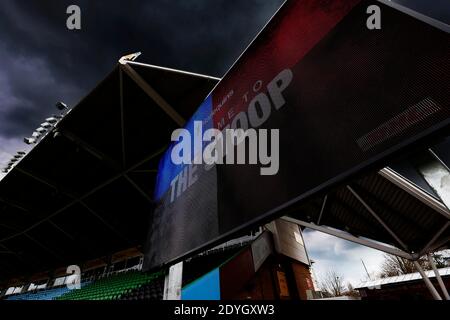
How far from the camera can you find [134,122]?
7039 millimetres

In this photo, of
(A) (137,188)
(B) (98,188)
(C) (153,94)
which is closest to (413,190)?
(C) (153,94)

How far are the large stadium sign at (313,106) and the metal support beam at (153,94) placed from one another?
3882 millimetres

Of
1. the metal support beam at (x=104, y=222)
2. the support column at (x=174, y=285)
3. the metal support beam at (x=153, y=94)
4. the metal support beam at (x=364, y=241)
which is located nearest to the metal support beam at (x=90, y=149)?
the metal support beam at (x=153, y=94)

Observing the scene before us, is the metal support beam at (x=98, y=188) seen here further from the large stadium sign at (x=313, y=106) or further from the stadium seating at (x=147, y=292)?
the large stadium sign at (x=313, y=106)

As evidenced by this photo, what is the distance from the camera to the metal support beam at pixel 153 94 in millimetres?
5781

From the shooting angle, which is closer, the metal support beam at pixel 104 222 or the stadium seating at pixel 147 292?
the stadium seating at pixel 147 292

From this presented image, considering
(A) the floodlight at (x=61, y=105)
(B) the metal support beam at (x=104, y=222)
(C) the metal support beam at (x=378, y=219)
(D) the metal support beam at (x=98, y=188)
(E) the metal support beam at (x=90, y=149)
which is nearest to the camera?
(E) the metal support beam at (x=90, y=149)

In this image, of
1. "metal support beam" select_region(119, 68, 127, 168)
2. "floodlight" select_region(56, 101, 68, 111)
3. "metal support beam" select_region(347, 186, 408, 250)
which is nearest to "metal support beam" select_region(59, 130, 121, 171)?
"metal support beam" select_region(119, 68, 127, 168)

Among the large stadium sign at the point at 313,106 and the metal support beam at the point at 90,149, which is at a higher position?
the metal support beam at the point at 90,149

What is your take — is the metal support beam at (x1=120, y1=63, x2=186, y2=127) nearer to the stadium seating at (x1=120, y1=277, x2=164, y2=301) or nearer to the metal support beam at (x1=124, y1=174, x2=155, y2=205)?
the metal support beam at (x1=124, y1=174, x2=155, y2=205)

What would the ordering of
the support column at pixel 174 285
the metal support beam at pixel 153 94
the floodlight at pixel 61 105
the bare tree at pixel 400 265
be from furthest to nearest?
the bare tree at pixel 400 265, the floodlight at pixel 61 105, the metal support beam at pixel 153 94, the support column at pixel 174 285
